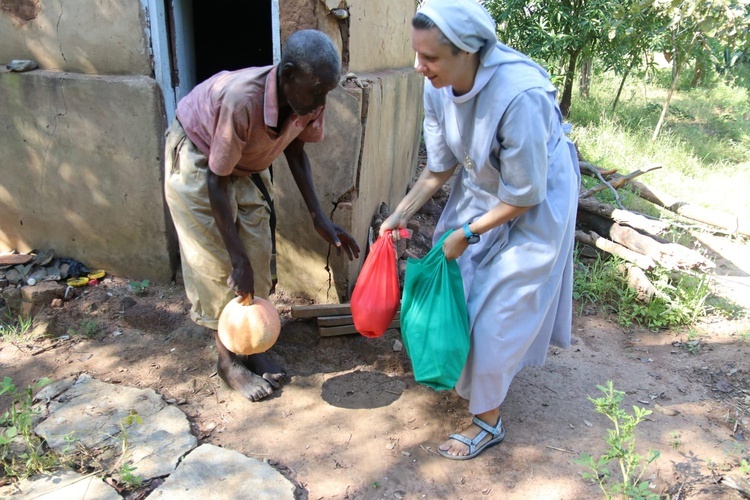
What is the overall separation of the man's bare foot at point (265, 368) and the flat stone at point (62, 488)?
0.86 metres

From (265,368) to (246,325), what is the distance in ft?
1.75

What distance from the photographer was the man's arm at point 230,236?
225 cm

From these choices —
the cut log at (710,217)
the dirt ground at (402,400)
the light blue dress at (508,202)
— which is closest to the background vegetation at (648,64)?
the cut log at (710,217)

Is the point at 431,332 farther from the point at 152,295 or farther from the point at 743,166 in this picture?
the point at 743,166

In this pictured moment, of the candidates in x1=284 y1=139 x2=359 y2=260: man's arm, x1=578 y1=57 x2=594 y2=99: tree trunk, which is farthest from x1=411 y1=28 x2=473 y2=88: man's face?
x1=578 y1=57 x2=594 y2=99: tree trunk

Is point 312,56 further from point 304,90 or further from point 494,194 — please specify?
point 494,194

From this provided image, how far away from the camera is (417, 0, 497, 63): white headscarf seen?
1.73 metres

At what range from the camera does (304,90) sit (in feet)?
6.56

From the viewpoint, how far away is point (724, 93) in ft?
39.6

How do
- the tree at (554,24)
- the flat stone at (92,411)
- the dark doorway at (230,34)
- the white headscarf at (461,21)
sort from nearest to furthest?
the white headscarf at (461,21)
the flat stone at (92,411)
the dark doorway at (230,34)
the tree at (554,24)

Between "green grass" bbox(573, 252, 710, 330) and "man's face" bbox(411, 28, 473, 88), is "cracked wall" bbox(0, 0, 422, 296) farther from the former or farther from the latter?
"green grass" bbox(573, 252, 710, 330)

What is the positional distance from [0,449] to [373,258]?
173 centimetres

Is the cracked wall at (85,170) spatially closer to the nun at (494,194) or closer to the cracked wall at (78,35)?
the cracked wall at (78,35)

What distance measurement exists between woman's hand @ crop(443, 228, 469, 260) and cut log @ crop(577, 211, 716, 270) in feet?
7.86
